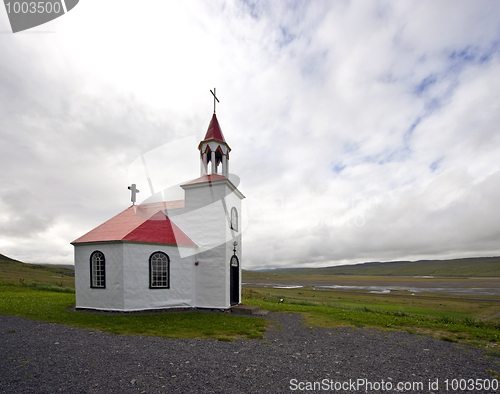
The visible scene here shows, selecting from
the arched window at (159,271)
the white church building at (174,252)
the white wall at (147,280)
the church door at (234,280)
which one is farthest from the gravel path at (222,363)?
the church door at (234,280)

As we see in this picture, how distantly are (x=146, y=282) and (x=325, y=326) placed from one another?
1028 cm

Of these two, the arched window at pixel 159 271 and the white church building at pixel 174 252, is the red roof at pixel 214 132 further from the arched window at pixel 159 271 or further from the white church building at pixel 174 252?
the arched window at pixel 159 271

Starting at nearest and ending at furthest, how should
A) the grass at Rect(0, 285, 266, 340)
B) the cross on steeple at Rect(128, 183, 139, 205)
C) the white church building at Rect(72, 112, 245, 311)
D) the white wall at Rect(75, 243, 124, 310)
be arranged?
the grass at Rect(0, 285, 266, 340) < the white wall at Rect(75, 243, 124, 310) < the white church building at Rect(72, 112, 245, 311) < the cross on steeple at Rect(128, 183, 139, 205)

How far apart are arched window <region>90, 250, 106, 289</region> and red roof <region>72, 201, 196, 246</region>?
1002mm

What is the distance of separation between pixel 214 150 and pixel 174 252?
305 inches

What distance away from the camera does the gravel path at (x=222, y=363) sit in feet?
20.2

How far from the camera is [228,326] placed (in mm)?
12500

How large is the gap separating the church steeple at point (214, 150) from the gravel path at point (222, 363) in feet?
39.6

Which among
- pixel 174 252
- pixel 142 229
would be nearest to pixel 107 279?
pixel 142 229

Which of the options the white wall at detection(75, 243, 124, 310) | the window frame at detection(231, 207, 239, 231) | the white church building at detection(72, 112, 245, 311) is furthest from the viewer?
the window frame at detection(231, 207, 239, 231)

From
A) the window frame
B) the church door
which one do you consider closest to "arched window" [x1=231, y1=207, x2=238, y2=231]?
the window frame

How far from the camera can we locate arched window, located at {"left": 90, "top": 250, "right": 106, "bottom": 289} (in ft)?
51.1

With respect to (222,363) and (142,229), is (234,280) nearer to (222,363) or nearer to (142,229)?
(142,229)

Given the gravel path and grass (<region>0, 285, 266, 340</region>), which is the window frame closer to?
grass (<region>0, 285, 266, 340</region>)
